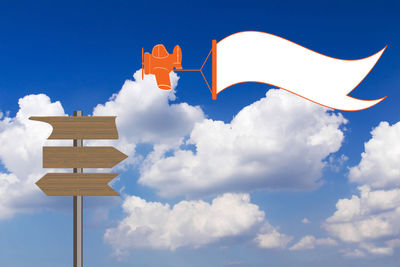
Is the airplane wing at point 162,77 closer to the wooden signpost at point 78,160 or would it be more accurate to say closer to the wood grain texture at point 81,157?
the wooden signpost at point 78,160

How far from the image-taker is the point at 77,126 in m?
5.94

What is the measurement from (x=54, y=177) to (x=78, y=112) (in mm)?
1065

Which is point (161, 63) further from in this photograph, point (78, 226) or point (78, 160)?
point (78, 226)

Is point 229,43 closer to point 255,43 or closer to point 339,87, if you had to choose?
point 255,43

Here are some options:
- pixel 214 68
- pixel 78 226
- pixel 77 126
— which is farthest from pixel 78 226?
pixel 214 68

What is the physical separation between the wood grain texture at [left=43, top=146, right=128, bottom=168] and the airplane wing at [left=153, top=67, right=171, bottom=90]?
4.02 feet

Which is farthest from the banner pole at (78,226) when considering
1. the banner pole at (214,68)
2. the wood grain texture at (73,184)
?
the banner pole at (214,68)

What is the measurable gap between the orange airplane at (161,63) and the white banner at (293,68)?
713mm

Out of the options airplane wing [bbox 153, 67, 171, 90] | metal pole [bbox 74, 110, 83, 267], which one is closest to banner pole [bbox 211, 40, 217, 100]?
airplane wing [bbox 153, 67, 171, 90]

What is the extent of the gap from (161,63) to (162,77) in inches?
7.8

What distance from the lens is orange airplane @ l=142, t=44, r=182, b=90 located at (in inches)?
215

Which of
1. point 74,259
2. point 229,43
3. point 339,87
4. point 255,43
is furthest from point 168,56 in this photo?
point 74,259

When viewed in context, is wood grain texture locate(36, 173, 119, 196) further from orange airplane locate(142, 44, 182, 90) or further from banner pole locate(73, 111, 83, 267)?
orange airplane locate(142, 44, 182, 90)

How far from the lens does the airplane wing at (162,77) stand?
5.50 metres
